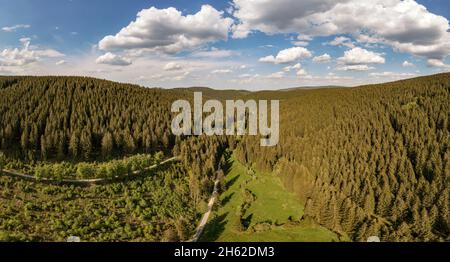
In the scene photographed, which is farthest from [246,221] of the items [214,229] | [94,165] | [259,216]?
Result: [94,165]

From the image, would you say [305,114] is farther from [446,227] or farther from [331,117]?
[446,227]

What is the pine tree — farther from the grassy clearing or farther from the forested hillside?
the forested hillside

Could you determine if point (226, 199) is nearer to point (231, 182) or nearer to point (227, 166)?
point (231, 182)

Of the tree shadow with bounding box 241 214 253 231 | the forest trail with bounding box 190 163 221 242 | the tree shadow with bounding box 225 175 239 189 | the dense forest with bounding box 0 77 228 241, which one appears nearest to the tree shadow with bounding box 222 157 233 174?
the dense forest with bounding box 0 77 228 241

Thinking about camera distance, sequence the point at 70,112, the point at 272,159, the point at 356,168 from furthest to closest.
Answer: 1. the point at 70,112
2. the point at 272,159
3. the point at 356,168

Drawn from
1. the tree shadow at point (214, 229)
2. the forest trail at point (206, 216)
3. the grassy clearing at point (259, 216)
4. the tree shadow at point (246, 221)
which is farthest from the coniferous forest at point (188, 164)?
the tree shadow at point (246, 221)
